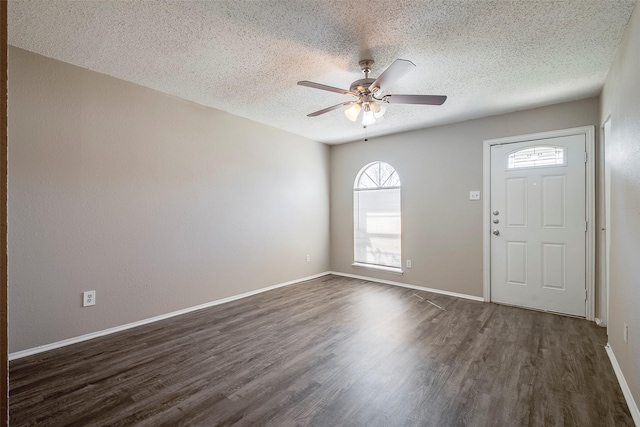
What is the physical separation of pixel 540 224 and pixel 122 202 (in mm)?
4712

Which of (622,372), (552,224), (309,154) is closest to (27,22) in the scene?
(309,154)

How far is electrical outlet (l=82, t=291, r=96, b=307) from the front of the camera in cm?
263

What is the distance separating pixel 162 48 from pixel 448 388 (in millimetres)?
3296

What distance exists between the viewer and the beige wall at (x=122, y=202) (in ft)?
7.70

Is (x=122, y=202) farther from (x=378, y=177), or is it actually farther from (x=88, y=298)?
(x=378, y=177)

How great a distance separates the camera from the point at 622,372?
1.95 meters

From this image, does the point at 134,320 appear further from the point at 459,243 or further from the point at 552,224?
the point at 552,224

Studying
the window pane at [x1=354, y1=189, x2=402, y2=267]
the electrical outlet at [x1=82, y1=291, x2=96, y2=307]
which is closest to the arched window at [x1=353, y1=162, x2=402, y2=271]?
the window pane at [x1=354, y1=189, x2=402, y2=267]

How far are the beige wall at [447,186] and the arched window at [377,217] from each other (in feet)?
0.60

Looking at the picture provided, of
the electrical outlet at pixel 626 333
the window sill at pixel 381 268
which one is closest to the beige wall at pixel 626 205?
the electrical outlet at pixel 626 333

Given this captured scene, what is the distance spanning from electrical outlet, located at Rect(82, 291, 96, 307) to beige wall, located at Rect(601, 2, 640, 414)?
406 centimetres

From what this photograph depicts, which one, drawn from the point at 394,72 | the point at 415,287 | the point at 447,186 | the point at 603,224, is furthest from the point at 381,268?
the point at 394,72

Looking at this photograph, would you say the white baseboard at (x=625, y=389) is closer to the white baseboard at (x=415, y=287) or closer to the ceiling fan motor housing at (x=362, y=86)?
the white baseboard at (x=415, y=287)

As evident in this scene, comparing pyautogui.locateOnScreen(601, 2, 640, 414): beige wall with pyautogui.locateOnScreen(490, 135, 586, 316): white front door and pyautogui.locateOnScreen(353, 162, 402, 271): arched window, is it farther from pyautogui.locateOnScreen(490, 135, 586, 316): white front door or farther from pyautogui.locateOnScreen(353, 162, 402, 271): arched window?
pyautogui.locateOnScreen(353, 162, 402, 271): arched window
